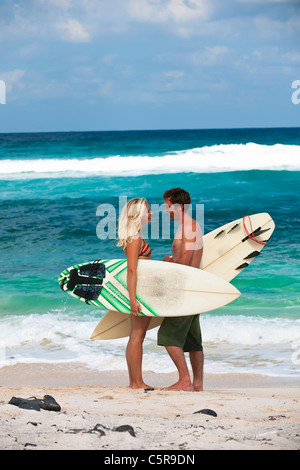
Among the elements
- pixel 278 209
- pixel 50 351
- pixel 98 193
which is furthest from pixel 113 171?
pixel 50 351

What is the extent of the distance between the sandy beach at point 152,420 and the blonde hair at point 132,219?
3.50ft

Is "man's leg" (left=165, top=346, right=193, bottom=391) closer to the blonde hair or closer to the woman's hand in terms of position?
the woman's hand

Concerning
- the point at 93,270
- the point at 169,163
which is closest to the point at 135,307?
the point at 93,270

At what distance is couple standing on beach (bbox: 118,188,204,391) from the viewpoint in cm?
377

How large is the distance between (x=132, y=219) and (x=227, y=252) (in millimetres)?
1245

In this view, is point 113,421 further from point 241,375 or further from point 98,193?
point 98,193

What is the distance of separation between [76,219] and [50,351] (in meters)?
7.46

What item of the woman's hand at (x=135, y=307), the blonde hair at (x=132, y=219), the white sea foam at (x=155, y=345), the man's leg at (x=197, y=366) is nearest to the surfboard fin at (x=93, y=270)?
the woman's hand at (x=135, y=307)

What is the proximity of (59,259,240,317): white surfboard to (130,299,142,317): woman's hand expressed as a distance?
4cm

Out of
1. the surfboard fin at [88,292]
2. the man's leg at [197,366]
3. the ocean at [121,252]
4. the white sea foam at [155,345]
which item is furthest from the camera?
the ocean at [121,252]

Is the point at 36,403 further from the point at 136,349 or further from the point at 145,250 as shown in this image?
the point at 145,250

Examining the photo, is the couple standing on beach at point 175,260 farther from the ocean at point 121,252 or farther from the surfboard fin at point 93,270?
the ocean at point 121,252

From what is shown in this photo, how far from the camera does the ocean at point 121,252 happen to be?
5.52 m

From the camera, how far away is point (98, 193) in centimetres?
1705
